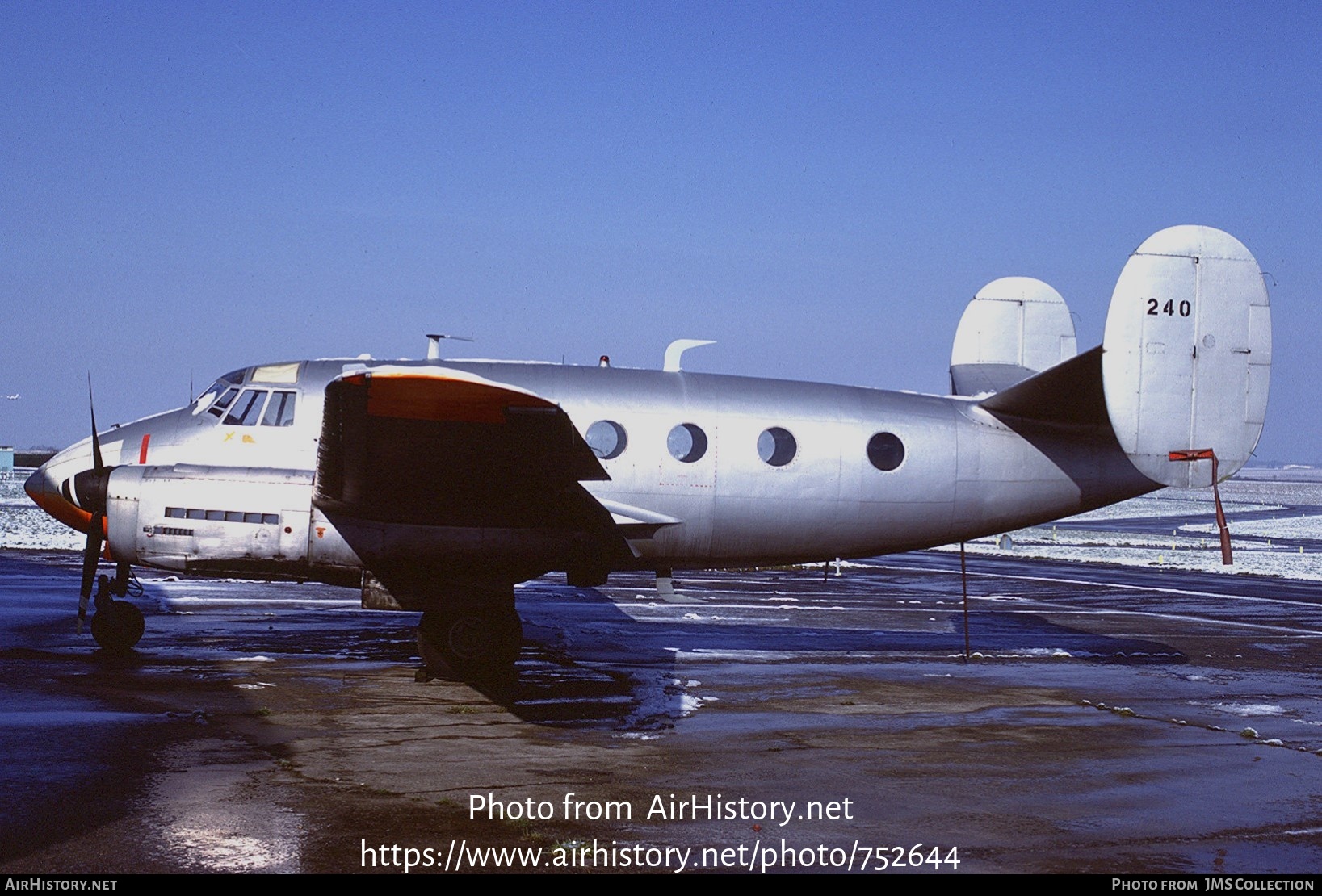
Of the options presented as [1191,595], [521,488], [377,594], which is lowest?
[1191,595]

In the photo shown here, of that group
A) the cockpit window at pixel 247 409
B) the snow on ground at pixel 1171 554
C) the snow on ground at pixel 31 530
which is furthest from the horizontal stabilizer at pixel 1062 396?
the snow on ground at pixel 1171 554

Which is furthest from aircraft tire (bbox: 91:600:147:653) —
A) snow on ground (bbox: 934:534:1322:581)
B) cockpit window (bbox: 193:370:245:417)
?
snow on ground (bbox: 934:534:1322:581)

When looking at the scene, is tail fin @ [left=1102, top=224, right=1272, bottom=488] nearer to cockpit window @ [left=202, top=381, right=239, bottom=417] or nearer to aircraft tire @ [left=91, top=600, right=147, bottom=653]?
cockpit window @ [left=202, top=381, right=239, bottom=417]

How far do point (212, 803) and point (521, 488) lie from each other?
16.5ft

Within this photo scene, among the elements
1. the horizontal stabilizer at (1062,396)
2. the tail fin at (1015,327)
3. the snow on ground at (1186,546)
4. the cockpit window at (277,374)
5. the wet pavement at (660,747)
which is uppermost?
the tail fin at (1015,327)

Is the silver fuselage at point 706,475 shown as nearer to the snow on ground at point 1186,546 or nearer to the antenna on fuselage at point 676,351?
the antenna on fuselage at point 676,351

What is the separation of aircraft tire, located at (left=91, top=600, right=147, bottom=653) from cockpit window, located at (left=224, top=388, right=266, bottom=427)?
2558 mm

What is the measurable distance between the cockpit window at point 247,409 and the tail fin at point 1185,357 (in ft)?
33.2

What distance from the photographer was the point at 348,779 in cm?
907

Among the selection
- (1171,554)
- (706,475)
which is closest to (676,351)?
(706,475)

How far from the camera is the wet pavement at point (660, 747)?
25.0 ft

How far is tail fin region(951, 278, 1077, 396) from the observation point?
1827 centimetres
